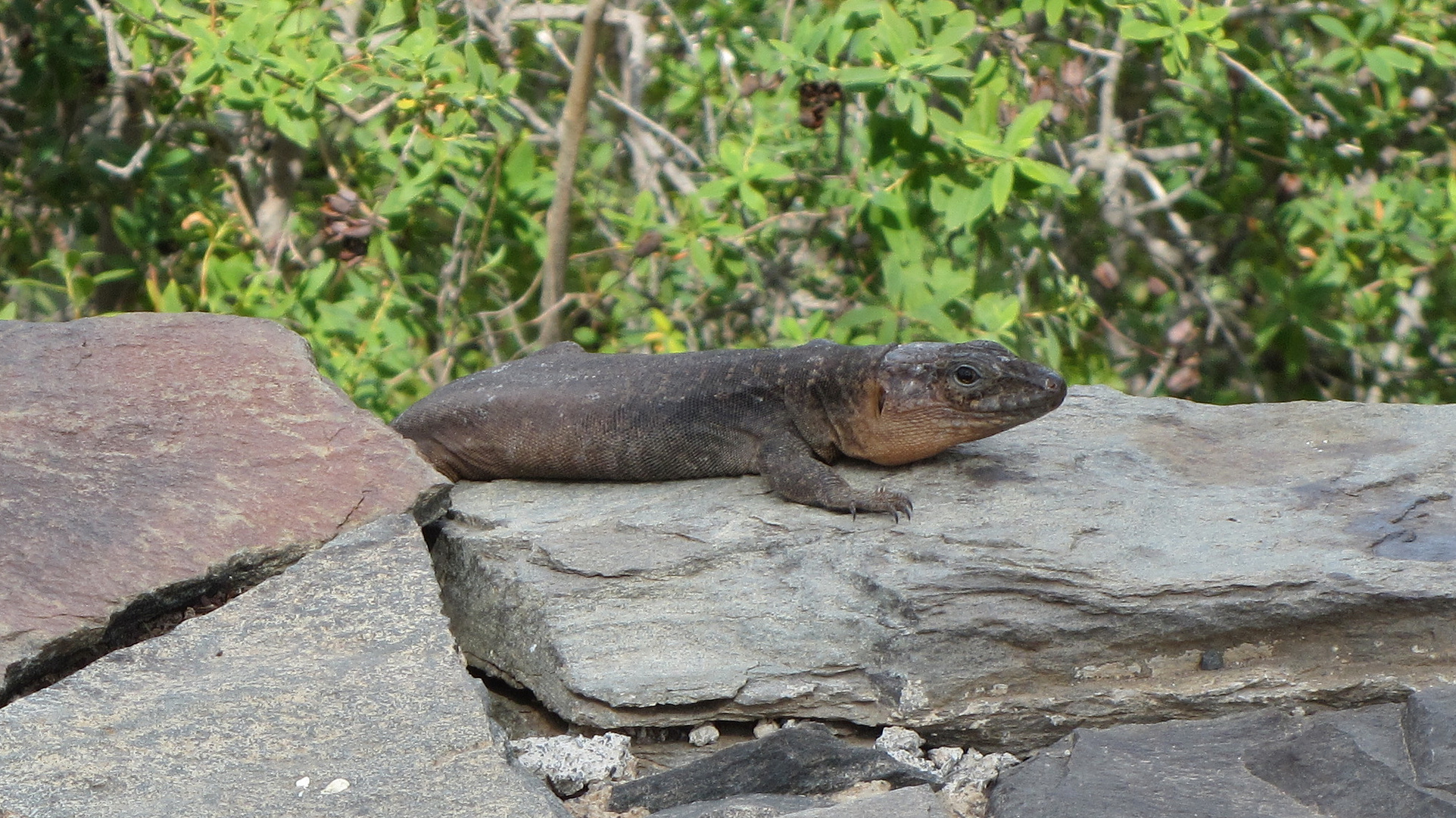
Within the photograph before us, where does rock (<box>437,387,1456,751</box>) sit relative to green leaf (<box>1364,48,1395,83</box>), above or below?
below

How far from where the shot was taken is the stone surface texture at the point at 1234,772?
2.89 meters

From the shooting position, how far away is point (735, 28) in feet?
A: 28.1

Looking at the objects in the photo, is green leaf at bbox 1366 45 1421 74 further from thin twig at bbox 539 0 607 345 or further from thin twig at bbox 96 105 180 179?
thin twig at bbox 96 105 180 179

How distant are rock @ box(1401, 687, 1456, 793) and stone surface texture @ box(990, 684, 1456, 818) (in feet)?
0.05

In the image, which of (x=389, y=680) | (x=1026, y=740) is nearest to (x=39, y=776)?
(x=389, y=680)

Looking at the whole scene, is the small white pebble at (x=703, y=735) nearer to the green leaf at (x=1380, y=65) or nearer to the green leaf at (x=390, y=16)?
the green leaf at (x=390, y=16)

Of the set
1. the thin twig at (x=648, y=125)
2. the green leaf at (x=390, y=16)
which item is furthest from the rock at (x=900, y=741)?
the thin twig at (x=648, y=125)

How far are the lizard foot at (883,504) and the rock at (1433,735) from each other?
1437mm

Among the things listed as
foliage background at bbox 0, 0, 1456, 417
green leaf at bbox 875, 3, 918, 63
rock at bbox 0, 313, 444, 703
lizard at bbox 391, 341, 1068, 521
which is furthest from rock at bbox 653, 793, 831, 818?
green leaf at bbox 875, 3, 918, 63

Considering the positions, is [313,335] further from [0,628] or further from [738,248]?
[0,628]

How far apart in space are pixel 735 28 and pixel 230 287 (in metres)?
3.31

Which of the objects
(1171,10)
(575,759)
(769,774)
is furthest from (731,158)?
(769,774)

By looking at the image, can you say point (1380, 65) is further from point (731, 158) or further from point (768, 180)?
point (731, 158)

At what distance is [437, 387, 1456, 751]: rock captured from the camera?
3535 mm
